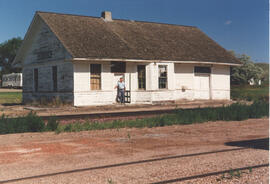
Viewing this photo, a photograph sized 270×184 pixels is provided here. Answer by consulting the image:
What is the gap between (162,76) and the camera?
28344 mm

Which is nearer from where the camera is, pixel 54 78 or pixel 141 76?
pixel 54 78

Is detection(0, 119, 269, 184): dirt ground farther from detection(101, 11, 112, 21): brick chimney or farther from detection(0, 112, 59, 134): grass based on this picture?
detection(101, 11, 112, 21): brick chimney

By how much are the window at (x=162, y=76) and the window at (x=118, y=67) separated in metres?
3.08

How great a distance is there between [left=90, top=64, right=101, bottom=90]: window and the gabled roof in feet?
3.15

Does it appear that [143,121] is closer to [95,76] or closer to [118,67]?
[95,76]

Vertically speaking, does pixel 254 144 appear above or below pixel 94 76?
below

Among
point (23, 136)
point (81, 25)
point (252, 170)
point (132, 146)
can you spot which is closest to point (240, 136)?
point (132, 146)

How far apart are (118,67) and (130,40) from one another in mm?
3241

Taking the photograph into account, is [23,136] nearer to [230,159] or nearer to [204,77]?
[230,159]

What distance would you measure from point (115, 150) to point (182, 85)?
21.1 metres

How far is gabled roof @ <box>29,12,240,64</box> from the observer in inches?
987

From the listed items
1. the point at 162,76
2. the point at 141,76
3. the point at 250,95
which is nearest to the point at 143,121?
the point at 141,76

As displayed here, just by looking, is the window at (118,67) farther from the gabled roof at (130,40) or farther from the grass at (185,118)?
the grass at (185,118)

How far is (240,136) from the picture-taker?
38.9 ft
